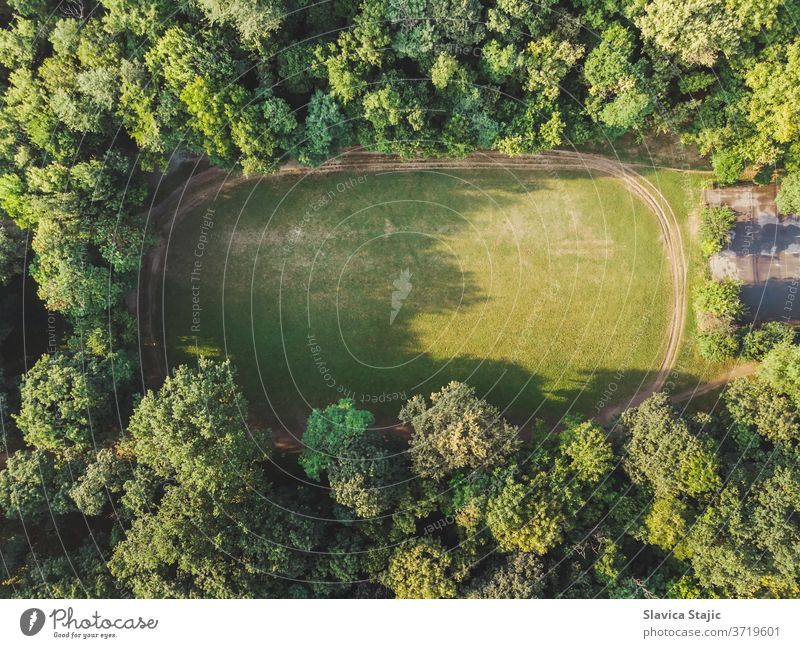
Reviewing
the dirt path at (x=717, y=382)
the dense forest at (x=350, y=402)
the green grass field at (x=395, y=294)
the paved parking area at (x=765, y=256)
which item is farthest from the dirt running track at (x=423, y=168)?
the paved parking area at (x=765, y=256)

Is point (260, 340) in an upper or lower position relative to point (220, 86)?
lower

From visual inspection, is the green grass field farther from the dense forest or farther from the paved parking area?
the paved parking area

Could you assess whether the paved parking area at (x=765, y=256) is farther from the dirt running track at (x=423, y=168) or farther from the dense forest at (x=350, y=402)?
the dirt running track at (x=423, y=168)

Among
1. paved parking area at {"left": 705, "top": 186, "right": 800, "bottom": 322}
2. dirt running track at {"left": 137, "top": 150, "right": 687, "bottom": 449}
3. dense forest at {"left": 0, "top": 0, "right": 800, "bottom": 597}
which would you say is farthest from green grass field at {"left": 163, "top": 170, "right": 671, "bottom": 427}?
paved parking area at {"left": 705, "top": 186, "right": 800, "bottom": 322}

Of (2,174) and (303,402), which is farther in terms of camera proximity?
(303,402)

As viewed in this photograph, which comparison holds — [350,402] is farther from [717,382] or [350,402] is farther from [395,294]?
[717,382]

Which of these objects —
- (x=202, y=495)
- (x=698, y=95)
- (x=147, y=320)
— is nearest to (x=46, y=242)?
(x=147, y=320)

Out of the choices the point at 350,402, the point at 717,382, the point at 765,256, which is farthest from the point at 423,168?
the point at 717,382

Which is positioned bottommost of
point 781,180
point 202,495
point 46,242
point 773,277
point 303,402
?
point 202,495

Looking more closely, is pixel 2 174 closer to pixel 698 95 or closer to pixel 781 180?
pixel 698 95
